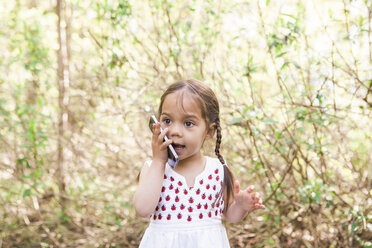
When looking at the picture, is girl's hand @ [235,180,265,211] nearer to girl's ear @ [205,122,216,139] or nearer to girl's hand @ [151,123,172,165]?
girl's ear @ [205,122,216,139]

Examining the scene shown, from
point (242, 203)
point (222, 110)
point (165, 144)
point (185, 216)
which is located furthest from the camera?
point (222, 110)

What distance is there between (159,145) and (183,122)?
0.15 metres

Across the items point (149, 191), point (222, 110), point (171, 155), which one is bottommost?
point (149, 191)

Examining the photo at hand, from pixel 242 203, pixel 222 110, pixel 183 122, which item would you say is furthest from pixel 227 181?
pixel 222 110

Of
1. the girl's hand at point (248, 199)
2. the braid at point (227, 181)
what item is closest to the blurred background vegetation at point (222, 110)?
the braid at point (227, 181)

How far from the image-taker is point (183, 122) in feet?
6.19

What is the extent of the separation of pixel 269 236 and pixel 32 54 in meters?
2.47

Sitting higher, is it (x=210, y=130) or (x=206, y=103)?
(x=206, y=103)

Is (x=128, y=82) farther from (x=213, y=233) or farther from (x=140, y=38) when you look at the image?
(x=213, y=233)

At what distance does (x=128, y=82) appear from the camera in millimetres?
4102

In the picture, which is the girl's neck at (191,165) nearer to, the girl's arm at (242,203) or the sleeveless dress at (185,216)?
the sleeveless dress at (185,216)

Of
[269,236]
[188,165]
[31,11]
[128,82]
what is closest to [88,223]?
[128,82]

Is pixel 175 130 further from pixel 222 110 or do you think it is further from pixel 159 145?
pixel 222 110

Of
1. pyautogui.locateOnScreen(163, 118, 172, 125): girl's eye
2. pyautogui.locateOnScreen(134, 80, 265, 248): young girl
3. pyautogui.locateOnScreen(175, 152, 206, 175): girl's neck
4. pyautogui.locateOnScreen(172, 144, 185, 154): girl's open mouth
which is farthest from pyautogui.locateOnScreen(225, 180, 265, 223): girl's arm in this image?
pyautogui.locateOnScreen(163, 118, 172, 125): girl's eye
